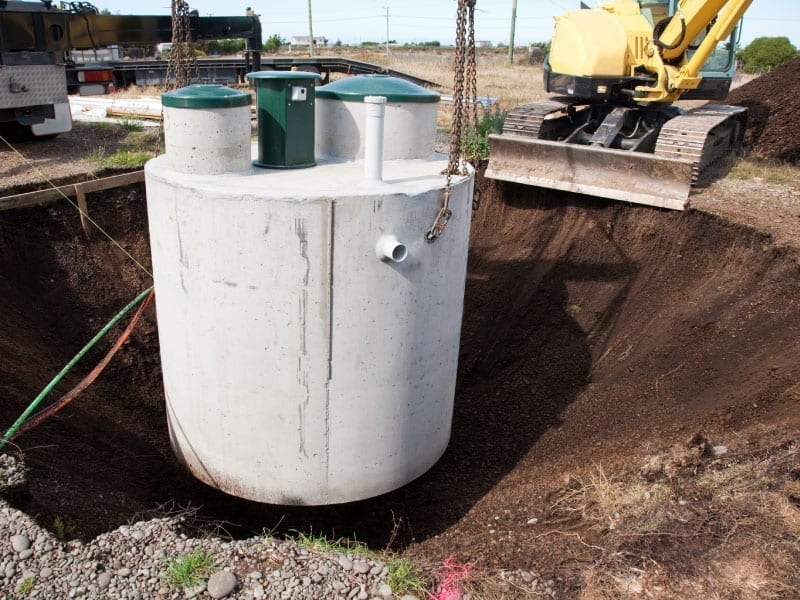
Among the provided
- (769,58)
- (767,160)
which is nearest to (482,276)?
(767,160)

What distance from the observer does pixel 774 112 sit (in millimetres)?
14617

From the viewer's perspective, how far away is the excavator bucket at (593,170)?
927 cm

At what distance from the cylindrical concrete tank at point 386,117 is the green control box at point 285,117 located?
0.85 ft

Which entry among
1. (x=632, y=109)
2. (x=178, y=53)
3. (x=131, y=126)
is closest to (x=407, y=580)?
(x=178, y=53)

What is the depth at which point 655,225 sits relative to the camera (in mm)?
9477

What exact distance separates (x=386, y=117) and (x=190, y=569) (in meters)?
3.34

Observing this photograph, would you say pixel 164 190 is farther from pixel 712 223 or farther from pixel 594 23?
pixel 594 23

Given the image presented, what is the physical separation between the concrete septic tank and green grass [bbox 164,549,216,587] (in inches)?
47.1

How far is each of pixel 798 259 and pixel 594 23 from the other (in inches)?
197

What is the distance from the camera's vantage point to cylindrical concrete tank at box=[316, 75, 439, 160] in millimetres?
5070

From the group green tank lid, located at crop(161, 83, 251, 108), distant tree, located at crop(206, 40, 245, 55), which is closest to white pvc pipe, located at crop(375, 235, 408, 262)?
green tank lid, located at crop(161, 83, 251, 108)

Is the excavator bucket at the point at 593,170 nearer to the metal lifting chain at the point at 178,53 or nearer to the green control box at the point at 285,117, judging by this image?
the metal lifting chain at the point at 178,53

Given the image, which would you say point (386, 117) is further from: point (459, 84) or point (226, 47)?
point (226, 47)

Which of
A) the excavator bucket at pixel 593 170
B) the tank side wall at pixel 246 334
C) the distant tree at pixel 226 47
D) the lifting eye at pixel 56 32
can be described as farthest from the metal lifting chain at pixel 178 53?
the distant tree at pixel 226 47
